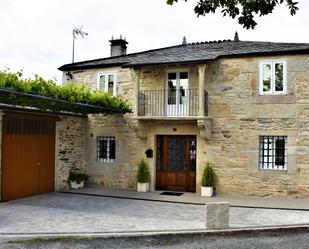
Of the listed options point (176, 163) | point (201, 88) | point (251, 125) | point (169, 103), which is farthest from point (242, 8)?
point (176, 163)

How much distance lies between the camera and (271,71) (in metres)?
13.2

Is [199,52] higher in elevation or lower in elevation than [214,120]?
higher

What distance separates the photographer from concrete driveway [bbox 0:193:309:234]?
8.87 metres

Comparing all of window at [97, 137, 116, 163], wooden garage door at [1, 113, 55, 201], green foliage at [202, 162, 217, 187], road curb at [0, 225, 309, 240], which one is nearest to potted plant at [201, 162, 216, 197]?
green foliage at [202, 162, 217, 187]

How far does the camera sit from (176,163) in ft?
48.1

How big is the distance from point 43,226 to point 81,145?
7.25 meters

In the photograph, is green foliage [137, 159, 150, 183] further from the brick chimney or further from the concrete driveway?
the brick chimney

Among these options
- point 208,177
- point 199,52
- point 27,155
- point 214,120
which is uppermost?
point 199,52

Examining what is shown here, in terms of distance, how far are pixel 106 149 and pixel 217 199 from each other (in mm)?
5487

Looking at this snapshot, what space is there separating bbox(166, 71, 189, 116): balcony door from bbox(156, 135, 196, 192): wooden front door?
1.19m

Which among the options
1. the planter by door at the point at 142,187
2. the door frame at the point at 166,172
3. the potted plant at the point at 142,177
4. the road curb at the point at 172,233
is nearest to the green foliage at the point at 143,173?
the potted plant at the point at 142,177

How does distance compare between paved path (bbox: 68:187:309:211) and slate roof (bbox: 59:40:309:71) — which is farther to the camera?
slate roof (bbox: 59:40:309:71)

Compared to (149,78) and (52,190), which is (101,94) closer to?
(149,78)

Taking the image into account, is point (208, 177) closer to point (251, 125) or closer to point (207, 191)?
point (207, 191)
